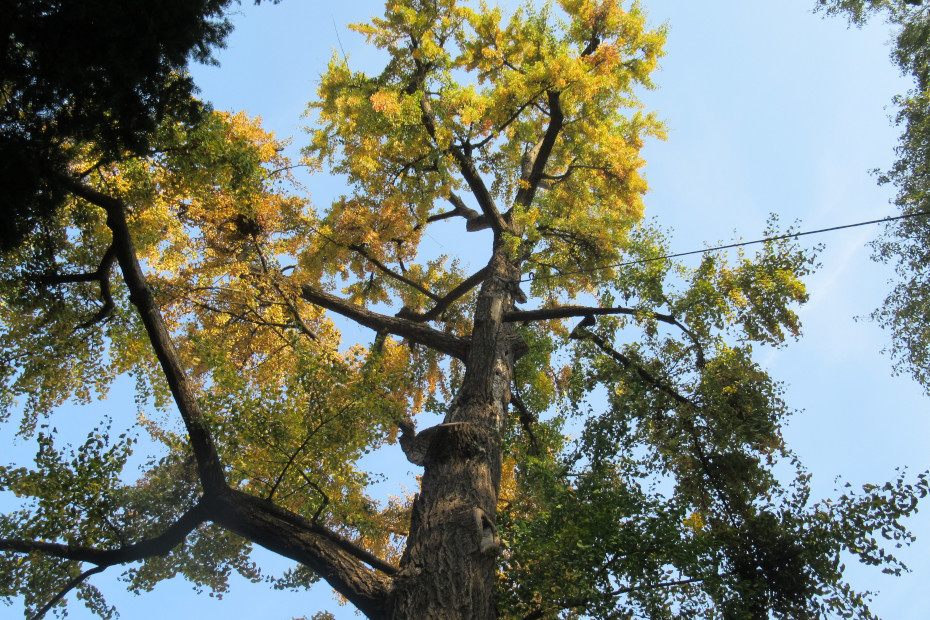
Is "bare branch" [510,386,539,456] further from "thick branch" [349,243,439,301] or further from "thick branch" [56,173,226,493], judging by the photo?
"thick branch" [56,173,226,493]

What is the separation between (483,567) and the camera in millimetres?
4930

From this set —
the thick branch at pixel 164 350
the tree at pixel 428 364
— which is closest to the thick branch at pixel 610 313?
the tree at pixel 428 364

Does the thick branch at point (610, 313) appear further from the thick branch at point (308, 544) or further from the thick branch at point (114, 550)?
the thick branch at point (114, 550)

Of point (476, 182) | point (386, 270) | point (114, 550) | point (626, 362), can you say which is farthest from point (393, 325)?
point (114, 550)

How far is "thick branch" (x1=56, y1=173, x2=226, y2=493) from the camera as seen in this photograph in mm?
5613

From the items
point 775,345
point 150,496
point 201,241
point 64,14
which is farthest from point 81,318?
point 775,345

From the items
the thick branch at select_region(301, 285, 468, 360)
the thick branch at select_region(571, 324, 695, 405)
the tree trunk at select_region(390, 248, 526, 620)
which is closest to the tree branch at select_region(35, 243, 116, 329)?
the thick branch at select_region(301, 285, 468, 360)

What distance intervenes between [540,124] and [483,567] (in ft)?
34.1

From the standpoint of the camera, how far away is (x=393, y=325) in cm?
876

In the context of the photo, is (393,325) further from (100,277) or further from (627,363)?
(100,277)

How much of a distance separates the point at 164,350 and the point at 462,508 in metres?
3.45

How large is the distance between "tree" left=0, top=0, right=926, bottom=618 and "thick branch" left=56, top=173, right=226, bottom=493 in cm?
2

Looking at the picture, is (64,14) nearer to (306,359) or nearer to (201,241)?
(306,359)

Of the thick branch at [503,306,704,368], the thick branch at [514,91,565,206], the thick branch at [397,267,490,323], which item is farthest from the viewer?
the thick branch at [397,267,490,323]
